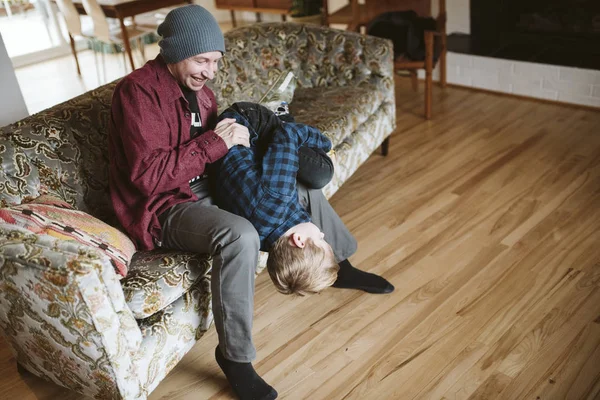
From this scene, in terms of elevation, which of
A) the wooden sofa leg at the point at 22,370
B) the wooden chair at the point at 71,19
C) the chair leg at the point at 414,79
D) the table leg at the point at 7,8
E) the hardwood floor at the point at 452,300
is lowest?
the hardwood floor at the point at 452,300

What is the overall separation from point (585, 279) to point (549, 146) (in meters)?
1.24

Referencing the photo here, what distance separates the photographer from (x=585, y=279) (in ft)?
7.05

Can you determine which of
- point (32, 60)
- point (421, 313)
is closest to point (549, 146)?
point (421, 313)

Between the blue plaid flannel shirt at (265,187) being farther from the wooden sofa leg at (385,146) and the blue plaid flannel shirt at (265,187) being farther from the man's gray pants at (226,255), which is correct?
the wooden sofa leg at (385,146)

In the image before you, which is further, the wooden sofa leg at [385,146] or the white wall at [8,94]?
the wooden sofa leg at [385,146]

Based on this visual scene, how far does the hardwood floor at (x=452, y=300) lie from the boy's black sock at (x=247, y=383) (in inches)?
2.6

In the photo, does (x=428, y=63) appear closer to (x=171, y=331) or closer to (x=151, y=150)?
(x=151, y=150)

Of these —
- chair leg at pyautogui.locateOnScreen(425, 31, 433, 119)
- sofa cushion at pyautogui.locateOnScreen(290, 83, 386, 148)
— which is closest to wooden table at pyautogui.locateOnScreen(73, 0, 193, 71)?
sofa cushion at pyautogui.locateOnScreen(290, 83, 386, 148)

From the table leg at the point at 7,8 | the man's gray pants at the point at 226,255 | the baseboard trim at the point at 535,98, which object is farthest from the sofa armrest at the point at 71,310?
the baseboard trim at the point at 535,98

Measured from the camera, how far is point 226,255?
1.69 meters

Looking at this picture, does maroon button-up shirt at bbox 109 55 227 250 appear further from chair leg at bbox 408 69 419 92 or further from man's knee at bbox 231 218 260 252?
chair leg at bbox 408 69 419 92

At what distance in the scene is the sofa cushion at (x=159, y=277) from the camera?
1656mm

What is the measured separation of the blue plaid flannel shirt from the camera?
1830 mm

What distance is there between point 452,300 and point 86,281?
52.2 inches
